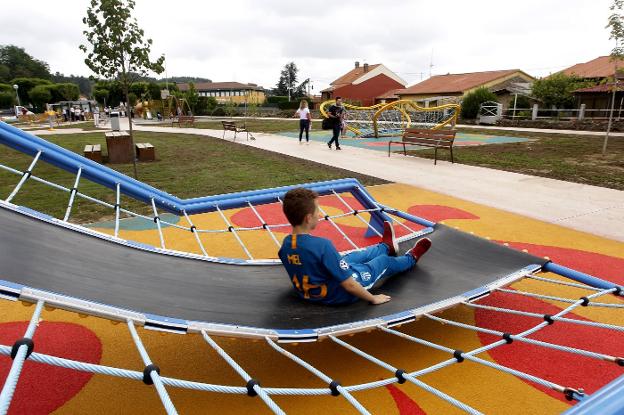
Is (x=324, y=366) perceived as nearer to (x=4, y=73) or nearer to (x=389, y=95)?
(x=389, y=95)

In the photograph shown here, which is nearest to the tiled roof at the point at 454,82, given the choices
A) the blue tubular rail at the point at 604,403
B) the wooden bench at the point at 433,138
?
the wooden bench at the point at 433,138

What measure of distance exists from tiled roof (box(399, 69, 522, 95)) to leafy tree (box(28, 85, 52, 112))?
52.5 m

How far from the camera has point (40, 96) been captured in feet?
205

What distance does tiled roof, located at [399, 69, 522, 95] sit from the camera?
3875cm

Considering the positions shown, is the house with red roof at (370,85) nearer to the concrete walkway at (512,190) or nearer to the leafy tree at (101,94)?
the leafy tree at (101,94)

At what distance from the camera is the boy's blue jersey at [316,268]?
255 centimetres

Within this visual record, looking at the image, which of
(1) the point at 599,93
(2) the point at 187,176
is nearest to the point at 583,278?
(2) the point at 187,176

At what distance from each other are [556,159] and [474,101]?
18464mm

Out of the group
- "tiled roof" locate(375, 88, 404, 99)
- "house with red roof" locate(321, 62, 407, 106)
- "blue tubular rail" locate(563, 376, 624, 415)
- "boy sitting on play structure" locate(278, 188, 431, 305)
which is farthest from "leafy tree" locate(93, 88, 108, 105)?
"blue tubular rail" locate(563, 376, 624, 415)

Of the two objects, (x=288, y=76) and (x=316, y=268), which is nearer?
(x=316, y=268)

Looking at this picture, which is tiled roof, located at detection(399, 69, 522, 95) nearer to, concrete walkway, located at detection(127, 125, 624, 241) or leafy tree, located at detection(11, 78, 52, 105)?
concrete walkway, located at detection(127, 125, 624, 241)

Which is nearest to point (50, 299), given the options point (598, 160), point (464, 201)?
point (464, 201)

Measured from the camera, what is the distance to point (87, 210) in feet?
20.7

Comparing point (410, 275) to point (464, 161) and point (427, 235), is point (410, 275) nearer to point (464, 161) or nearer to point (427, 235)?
point (427, 235)
